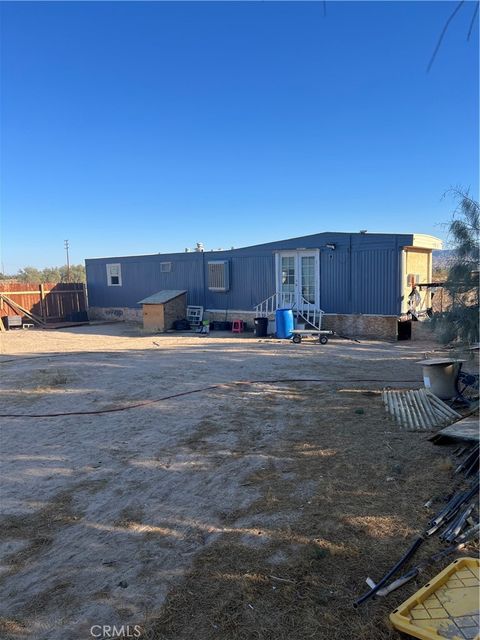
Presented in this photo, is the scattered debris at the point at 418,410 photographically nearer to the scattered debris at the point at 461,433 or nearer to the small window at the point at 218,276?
the scattered debris at the point at 461,433

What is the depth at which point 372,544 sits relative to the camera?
302cm

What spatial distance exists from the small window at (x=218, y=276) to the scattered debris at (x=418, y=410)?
11.6 metres

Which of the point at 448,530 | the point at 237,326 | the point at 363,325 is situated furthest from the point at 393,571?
the point at 237,326

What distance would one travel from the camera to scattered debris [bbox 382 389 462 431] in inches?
214

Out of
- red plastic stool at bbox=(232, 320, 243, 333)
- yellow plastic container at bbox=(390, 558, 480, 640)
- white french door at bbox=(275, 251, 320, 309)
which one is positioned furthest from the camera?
red plastic stool at bbox=(232, 320, 243, 333)

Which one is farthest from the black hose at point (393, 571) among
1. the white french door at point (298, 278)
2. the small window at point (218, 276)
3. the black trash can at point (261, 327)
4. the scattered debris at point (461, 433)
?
the small window at point (218, 276)

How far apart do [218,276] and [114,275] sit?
6.94m

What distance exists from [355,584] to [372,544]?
1.41 feet

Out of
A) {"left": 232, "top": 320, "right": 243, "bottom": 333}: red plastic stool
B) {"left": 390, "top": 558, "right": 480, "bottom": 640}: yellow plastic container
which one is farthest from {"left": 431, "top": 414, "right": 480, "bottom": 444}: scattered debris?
{"left": 232, "top": 320, "right": 243, "bottom": 333}: red plastic stool

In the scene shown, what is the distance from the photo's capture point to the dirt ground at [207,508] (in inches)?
96.8

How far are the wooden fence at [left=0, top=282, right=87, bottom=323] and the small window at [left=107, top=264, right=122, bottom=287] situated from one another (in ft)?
7.18

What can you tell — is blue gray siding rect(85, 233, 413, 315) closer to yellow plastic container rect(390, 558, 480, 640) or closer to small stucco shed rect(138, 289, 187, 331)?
small stucco shed rect(138, 289, 187, 331)

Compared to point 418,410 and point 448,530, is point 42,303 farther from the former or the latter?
point 448,530

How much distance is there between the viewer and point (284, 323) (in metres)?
14.4
